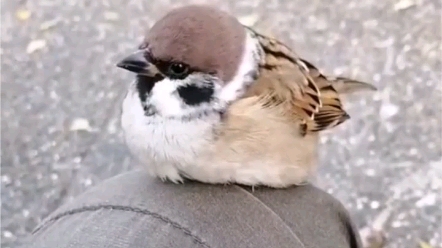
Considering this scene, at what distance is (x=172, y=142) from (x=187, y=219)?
145mm

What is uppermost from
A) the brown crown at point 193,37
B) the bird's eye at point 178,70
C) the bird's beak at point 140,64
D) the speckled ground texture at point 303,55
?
the brown crown at point 193,37

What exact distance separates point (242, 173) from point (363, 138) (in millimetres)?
760

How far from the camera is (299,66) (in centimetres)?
116

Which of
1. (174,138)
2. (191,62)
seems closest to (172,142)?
(174,138)

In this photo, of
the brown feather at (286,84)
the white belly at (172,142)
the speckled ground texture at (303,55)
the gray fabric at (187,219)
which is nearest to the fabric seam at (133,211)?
the gray fabric at (187,219)

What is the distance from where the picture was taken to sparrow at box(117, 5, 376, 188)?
925mm

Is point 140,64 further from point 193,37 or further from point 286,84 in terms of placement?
point 286,84

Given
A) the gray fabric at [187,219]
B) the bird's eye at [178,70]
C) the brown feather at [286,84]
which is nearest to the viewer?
the gray fabric at [187,219]

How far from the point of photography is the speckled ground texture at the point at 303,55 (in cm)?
162

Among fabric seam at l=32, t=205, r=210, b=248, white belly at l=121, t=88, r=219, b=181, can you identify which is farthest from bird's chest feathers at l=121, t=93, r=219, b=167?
fabric seam at l=32, t=205, r=210, b=248

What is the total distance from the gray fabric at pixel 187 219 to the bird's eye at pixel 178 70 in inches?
5.8

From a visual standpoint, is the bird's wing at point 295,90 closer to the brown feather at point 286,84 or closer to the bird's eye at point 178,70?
the brown feather at point 286,84

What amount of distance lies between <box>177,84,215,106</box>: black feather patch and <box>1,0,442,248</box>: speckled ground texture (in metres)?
0.70

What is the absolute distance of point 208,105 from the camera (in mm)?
980
